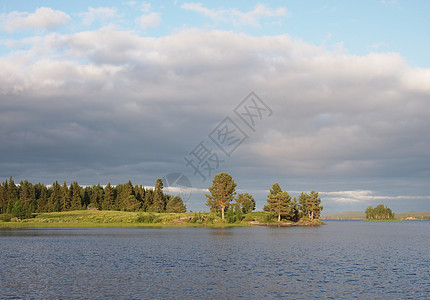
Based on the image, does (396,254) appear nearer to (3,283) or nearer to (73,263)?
(73,263)

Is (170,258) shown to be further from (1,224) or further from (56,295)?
(1,224)

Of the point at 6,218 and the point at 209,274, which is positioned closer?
the point at 209,274

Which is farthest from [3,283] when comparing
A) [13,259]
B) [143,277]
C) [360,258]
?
[360,258]

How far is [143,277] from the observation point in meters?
48.7

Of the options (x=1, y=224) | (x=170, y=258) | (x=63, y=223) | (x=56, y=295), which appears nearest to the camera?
(x=56, y=295)

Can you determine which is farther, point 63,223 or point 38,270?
point 63,223

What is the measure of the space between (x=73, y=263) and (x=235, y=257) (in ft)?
87.5

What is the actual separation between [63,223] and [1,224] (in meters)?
26.4

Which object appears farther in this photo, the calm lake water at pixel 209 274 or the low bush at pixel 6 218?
the low bush at pixel 6 218

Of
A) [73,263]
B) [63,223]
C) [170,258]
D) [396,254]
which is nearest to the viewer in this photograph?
[73,263]

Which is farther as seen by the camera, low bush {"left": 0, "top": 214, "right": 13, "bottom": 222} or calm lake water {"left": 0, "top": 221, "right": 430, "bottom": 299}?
low bush {"left": 0, "top": 214, "right": 13, "bottom": 222}

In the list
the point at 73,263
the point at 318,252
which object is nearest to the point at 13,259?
the point at 73,263

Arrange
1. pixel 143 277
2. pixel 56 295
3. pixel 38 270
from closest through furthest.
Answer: pixel 56 295 → pixel 143 277 → pixel 38 270

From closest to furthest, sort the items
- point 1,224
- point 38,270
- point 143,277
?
point 143,277, point 38,270, point 1,224
